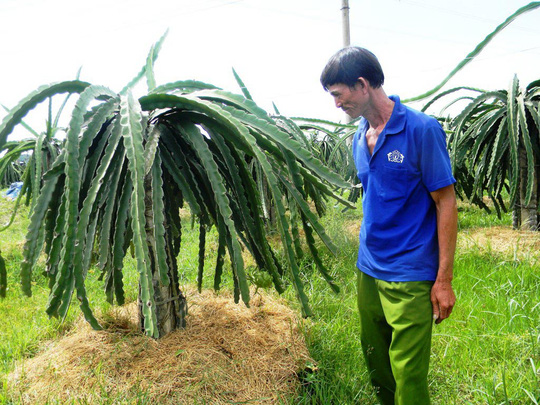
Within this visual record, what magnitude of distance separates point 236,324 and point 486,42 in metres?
1.75

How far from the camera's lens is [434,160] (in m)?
1.48

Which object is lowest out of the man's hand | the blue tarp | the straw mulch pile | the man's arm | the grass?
the grass

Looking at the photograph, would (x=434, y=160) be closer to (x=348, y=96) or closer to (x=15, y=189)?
(x=348, y=96)

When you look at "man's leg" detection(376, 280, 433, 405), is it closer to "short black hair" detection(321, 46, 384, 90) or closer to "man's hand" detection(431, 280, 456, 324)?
"man's hand" detection(431, 280, 456, 324)

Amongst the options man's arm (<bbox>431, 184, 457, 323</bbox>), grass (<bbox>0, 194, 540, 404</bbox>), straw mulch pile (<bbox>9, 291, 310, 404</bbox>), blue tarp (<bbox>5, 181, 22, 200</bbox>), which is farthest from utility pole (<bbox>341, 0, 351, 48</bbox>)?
man's arm (<bbox>431, 184, 457, 323</bbox>)

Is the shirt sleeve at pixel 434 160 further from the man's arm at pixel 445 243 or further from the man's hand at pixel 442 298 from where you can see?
the man's hand at pixel 442 298

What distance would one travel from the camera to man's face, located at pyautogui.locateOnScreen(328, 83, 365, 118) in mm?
1562

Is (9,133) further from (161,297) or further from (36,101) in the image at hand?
(161,297)

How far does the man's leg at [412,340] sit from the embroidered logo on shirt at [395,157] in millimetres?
487

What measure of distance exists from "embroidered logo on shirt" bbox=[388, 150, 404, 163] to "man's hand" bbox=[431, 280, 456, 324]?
0.50m

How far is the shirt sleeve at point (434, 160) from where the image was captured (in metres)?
1.47

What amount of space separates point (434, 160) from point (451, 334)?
148 cm

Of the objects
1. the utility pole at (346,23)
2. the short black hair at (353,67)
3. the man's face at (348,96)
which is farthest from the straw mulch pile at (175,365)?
the utility pole at (346,23)

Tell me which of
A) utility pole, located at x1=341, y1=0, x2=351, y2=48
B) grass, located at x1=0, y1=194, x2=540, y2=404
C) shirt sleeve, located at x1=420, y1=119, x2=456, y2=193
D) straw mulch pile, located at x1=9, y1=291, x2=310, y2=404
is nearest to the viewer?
shirt sleeve, located at x1=420, y1=119, x2=456, y2=193
